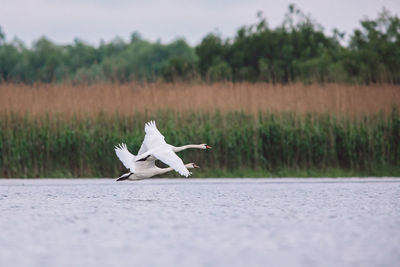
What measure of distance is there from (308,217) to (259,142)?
7738 millimetres

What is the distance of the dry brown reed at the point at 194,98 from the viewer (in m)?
17.5

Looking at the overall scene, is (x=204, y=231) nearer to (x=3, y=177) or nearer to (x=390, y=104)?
(x=3, y=177)

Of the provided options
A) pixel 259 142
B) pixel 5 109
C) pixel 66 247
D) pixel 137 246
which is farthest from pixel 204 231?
pixel 5 109

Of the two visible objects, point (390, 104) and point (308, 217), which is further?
point (390, 104)

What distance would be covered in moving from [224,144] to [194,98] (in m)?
2.05

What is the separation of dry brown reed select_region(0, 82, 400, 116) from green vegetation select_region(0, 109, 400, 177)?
14.1 inches

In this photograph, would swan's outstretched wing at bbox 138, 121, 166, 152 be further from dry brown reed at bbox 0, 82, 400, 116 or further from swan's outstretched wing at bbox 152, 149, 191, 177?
dry brown reed at bbox 0, 82, 400, 116

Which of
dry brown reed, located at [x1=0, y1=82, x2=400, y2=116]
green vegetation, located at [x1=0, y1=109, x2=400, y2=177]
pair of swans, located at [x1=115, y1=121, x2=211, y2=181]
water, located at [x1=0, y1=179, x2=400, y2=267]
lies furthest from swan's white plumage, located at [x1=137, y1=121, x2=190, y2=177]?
dry brown reed, located at [x1=0, y1=82, x2=400, y2=116]

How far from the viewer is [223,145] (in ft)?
54.6

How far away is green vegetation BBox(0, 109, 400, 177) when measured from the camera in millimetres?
16266

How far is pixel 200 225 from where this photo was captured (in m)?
8.02

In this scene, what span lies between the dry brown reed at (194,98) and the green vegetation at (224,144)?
36cm

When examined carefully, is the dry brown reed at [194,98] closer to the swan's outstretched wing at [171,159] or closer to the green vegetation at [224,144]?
the green vegetation at [224,144]

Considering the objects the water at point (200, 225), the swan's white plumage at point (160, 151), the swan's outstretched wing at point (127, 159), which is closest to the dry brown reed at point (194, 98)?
the water at point (200, 225)
